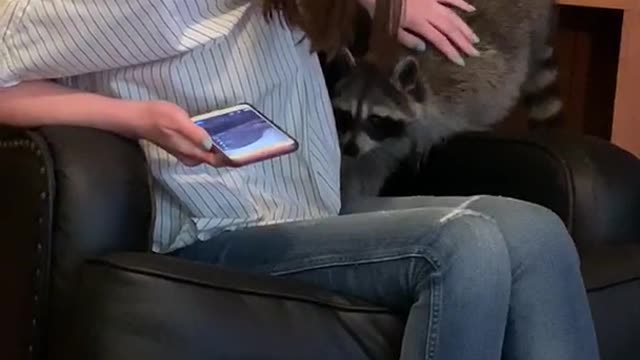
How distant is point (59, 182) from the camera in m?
1.11

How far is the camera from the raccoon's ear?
154 centimetres

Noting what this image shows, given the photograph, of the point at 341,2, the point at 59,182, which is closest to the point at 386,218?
the point at 341,2

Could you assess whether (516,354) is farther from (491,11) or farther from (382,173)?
(491,11)

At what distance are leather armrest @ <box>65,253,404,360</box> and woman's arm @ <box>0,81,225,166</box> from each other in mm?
122

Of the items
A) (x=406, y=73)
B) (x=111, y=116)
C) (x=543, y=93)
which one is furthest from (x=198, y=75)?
(x=543, y=93)

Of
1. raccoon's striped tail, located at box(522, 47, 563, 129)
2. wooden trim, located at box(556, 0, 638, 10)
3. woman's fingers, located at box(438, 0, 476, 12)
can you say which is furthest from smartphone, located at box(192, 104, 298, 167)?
wooden trim, located at box(556, 0, 638, 10)

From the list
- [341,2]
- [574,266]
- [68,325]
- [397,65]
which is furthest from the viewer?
[397,65]

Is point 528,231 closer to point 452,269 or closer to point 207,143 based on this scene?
point 452,269

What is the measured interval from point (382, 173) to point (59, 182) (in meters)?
0.57

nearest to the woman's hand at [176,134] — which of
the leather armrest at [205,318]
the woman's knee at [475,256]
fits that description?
the leather armrest at [205,318]

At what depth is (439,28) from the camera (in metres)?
1.56

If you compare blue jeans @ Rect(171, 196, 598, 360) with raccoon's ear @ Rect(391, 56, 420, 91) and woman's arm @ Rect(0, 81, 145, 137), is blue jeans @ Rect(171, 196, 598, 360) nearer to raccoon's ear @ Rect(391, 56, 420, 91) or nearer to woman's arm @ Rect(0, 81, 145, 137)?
woman's arm @ Rect(0, 81, 145, 137)

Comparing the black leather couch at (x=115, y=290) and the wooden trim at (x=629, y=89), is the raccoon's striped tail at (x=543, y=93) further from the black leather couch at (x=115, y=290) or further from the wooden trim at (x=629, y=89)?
the black leather couch at (x=115, y=290)

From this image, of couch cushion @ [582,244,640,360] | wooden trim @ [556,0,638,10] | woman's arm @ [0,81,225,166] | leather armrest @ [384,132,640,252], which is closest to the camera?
woman's arm @ [0,81,225,166]
